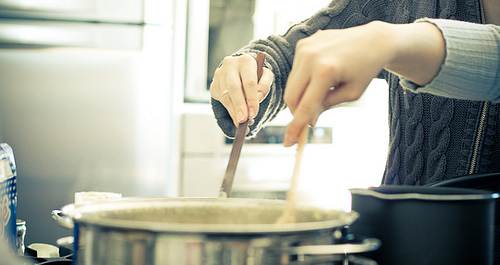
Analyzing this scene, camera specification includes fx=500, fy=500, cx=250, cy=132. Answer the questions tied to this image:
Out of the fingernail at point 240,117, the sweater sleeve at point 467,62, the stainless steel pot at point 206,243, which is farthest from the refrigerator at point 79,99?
the stainless steel pot at point 206,243

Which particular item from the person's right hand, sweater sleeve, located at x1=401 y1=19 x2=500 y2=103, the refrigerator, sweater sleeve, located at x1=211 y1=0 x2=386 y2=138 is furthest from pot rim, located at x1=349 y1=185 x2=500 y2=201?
the refrigerator

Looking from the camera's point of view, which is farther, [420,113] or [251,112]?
[420,113]

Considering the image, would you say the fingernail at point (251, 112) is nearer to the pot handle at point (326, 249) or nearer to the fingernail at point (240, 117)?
the fingernail at point (240, 117)

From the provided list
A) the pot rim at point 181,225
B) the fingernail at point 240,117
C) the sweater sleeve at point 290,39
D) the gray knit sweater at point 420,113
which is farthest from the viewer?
the sweater sleeve at point 290,39

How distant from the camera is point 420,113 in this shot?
2.83 feet

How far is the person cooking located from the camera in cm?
47

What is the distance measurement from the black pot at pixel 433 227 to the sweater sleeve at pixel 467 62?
188 mm

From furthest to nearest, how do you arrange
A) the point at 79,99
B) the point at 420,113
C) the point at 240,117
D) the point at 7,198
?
the point at 79,99 → the point at 420,113 → the point at 240,117 → the point at 7,198

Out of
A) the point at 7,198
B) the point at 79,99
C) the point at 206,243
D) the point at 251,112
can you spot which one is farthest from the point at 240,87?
the point at 79,99

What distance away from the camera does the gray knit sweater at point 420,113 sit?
77 centimetres

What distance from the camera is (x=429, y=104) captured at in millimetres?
862

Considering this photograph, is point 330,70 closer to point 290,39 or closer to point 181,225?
point 181,225

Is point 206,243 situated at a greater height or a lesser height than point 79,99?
lesser

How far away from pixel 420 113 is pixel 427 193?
48cm
